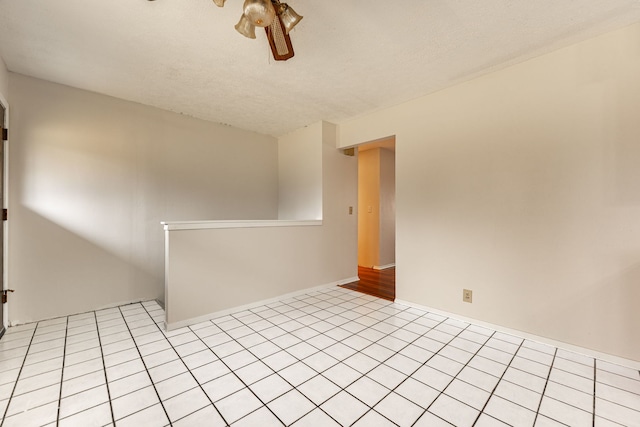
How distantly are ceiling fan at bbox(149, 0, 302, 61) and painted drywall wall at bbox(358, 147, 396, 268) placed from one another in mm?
3905

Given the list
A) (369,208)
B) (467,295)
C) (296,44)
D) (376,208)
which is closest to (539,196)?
(467,295)

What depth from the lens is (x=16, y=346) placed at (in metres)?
2.18

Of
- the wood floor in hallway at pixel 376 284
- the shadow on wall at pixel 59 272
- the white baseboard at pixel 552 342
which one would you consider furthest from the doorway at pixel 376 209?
the shadow on wall at pixel 59 272

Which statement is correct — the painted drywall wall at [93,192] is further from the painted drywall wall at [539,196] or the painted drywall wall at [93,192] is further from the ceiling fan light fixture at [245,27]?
the painted drywall wall at [539,196]

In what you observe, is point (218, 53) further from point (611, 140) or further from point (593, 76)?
point (611, 140)

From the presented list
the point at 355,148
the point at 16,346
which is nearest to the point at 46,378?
the point at 16,346

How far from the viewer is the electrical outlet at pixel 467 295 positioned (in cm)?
266

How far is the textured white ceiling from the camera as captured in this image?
5.74ft

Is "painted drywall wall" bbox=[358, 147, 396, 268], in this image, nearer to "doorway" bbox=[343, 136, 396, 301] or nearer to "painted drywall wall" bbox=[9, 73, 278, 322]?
"doorway" bbox=[343, 136, 396, 301]

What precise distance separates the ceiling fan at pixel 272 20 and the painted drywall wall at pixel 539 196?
198cm

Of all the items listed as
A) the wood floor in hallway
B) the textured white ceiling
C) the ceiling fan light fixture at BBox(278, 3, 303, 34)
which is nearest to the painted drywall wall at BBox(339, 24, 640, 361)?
the textured white ceiling

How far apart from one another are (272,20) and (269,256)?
2527 millimetres

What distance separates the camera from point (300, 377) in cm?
178

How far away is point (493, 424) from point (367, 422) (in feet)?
2.18
